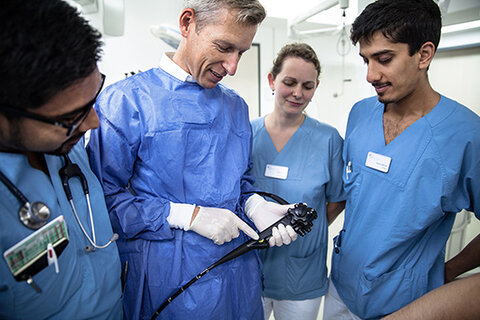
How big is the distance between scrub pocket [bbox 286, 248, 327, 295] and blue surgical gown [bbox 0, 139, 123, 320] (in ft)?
2.50

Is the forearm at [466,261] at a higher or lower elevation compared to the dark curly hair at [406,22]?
lower

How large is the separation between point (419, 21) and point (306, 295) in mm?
1169

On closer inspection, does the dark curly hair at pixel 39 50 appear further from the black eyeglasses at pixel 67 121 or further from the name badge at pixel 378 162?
the name badge at pixel 378 162

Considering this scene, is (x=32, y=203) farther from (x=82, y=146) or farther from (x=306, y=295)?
(x=306, y=295)

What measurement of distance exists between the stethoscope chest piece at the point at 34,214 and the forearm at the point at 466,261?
1.28m

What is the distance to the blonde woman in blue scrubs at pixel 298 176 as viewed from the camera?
1.30 meters

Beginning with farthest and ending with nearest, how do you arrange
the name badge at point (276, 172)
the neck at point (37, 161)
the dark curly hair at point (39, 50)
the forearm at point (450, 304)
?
the name badge at point (276, 172) < the forearm at point (450, 304) < the neck at point (37, 161) < the dark curly hair at point (39, 50)

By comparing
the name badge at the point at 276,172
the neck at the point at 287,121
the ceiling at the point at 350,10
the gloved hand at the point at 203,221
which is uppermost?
the ceiling at the point at 350,10

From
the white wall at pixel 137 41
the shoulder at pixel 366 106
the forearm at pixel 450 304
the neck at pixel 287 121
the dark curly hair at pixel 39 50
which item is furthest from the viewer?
the white wall at pixel 137 41

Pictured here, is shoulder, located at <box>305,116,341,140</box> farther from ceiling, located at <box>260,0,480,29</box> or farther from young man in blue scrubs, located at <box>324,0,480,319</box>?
ceiling, located at <box>260,0,480,29</box>

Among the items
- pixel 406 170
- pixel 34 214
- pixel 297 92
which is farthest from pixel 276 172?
pixel 34 214

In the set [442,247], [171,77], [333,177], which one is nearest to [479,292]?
[442,247]

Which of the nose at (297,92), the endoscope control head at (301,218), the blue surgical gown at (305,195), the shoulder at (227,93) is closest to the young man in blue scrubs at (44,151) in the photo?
the shoulder at (227,93)

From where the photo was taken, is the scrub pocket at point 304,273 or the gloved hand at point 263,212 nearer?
the gloved hand at point 263,212
